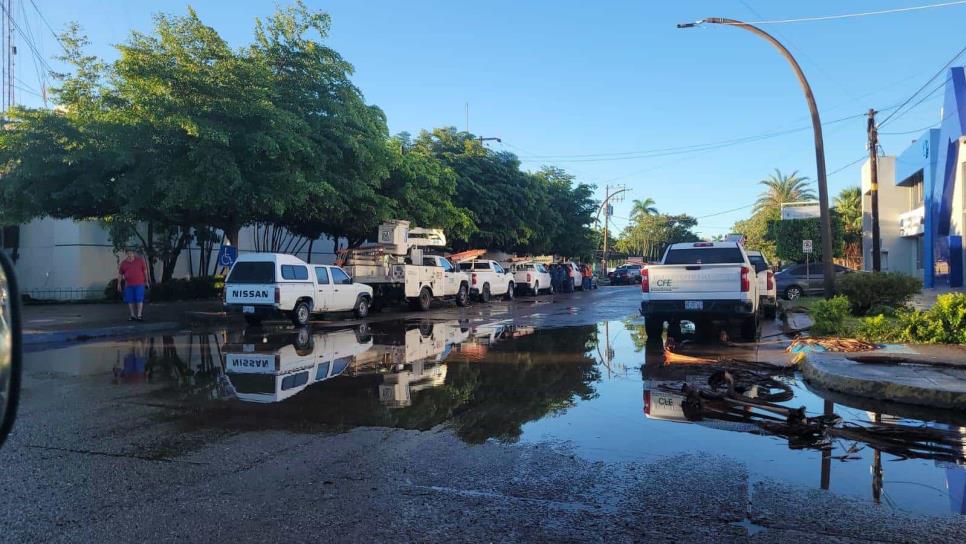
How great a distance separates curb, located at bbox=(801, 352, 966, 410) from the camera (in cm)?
761

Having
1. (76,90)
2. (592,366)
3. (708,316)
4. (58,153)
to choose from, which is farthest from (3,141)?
(708,316)

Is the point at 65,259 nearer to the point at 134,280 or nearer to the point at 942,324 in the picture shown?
the point at 134,280

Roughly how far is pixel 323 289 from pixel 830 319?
1240 centimetres

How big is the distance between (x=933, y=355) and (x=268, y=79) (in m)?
16.8

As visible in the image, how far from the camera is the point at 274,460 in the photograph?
5.76 m

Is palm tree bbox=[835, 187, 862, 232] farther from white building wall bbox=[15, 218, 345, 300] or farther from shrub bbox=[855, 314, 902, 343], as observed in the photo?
white building wall bbox=[15, 218, 345, 300]

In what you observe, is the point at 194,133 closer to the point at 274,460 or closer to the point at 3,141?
the point at 3,141

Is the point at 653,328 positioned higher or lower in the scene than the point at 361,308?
lower

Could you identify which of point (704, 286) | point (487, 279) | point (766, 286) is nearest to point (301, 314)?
point (704, 286)

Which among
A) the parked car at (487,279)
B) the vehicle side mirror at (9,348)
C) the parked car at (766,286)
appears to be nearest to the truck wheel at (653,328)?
the parked car at (766,286)

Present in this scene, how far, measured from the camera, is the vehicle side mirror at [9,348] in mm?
2119

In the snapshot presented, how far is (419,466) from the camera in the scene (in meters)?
5.58

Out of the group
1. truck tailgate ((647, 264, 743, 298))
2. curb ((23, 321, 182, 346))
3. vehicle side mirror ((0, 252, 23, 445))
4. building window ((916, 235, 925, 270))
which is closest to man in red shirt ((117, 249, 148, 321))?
curb ((23, 321, 182, 346))

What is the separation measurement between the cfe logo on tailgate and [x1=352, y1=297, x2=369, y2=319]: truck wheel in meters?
10.0
